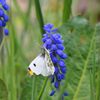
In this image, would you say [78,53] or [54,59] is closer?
[54,59]

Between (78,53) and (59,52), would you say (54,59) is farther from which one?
(78,53)

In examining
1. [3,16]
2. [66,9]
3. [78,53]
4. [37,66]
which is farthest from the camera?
[66,9]

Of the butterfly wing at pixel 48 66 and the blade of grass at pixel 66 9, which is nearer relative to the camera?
the butterfly wing at pixel 48 66

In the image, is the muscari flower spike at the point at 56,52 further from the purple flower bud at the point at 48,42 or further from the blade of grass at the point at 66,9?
the blade of grass at the point at 66,9

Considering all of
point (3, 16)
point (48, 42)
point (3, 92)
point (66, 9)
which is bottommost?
point (3, 92)

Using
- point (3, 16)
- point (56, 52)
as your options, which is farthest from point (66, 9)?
point (56, 52)

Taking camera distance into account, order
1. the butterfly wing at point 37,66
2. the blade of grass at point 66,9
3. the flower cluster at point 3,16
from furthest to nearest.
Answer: the blade of grass at point 66,9 < the flower cluster at point 3,16 < the butterfly wing at point 37,66

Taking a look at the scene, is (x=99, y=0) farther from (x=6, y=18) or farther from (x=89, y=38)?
(x=6, y=18)

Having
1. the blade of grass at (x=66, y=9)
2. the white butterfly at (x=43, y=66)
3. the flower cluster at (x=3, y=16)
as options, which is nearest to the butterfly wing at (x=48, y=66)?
the white butterfly at (x=43, y=66)

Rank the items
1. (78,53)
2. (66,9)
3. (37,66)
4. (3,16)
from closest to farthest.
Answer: (37,66) → (3,16) → (78,53) → (66,9)
